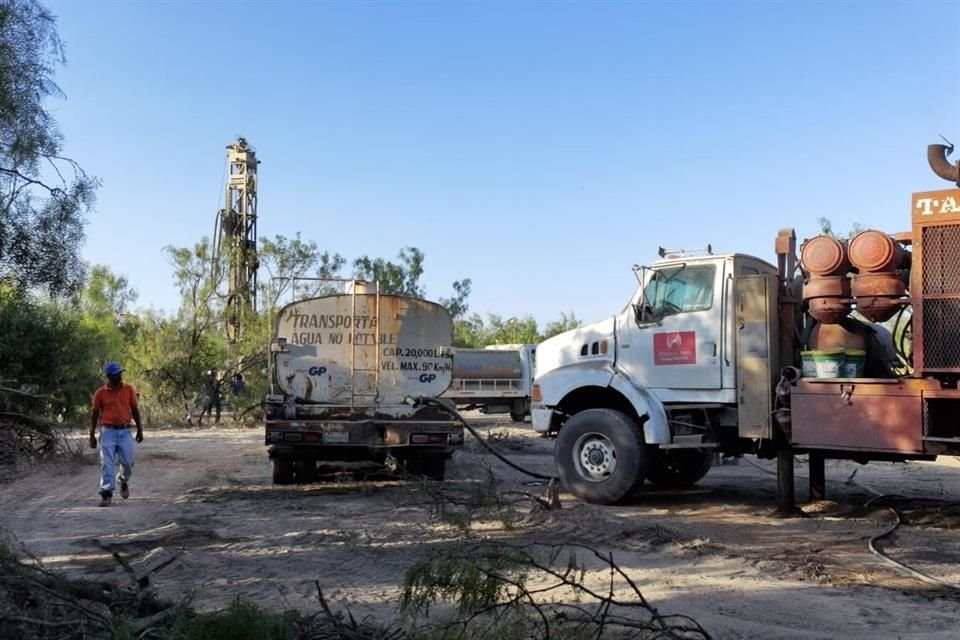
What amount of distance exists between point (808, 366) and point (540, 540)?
3.39m

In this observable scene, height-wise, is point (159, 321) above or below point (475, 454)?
above

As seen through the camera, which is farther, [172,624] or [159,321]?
[159,321]

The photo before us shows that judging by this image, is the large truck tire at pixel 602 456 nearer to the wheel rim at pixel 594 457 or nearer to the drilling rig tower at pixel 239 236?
the wheel rim at pixel 594 457

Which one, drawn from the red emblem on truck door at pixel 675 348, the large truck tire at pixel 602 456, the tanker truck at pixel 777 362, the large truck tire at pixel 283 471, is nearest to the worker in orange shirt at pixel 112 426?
the large truck tire at pixel 283 471

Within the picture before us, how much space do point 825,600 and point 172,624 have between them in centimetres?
431

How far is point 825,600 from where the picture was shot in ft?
19.2

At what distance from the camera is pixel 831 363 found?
8.45m

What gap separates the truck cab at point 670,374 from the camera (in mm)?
9172

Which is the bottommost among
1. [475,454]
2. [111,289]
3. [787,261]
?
[475,454]

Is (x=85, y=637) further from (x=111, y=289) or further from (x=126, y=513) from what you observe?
(x=111, y=289)

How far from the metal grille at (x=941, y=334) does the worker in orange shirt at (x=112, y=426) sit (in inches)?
342

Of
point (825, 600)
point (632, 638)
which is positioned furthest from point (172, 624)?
point (825, 600)

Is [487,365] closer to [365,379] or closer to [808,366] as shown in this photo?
[365,379]

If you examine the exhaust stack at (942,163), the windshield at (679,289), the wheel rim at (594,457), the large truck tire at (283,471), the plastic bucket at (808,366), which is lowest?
→ the large truck tire at (283,471)
